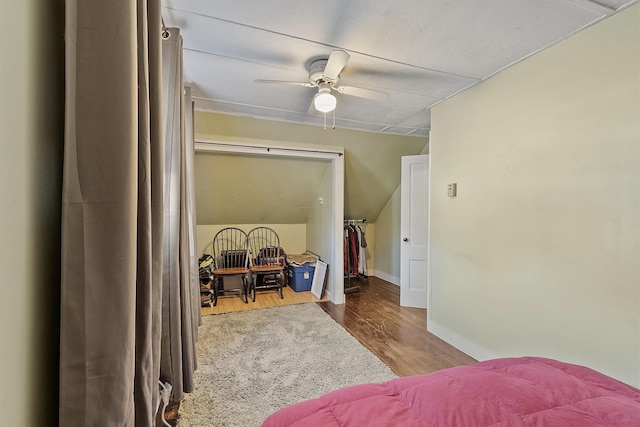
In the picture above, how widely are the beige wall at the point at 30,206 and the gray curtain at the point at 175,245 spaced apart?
853 mm

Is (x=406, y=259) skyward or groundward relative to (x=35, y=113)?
groundward

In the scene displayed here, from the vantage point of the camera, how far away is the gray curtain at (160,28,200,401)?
5.02ft

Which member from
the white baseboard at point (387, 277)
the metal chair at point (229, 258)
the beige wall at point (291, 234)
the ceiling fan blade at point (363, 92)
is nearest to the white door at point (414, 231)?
the white baseboard at point (387, 277)

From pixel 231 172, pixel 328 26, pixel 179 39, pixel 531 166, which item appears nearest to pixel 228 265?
pixel 231 172

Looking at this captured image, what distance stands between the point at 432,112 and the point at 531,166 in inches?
50.5

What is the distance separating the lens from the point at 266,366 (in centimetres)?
240

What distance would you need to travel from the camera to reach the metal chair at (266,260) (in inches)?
170

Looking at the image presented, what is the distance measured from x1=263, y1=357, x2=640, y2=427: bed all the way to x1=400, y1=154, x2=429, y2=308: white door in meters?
2.76

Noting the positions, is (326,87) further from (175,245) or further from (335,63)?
(175,245)

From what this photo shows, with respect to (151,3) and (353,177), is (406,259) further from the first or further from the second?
(151,3)

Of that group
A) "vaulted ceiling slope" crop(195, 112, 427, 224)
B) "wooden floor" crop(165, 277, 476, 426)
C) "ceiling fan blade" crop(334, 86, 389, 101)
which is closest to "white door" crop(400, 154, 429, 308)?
"wooden floor" crop(165, 277, 476, 426)

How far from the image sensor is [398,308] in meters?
3.89

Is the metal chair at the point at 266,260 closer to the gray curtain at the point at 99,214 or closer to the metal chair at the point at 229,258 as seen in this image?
the metal chair at the point at 229,258

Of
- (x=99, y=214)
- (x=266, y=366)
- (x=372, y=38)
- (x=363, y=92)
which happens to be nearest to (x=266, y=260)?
(x=266, y=366)
